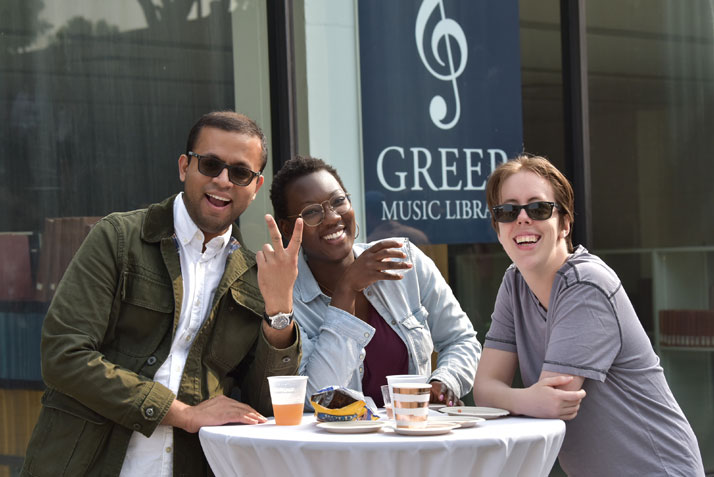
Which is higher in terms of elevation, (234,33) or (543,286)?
(234,33)

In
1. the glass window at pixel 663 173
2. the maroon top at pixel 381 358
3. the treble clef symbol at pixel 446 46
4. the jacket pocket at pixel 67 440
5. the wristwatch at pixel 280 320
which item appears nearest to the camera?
the jacket pocket at pixel 67 440

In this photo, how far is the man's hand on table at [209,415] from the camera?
2.73 meters

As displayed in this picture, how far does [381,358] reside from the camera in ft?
10.8

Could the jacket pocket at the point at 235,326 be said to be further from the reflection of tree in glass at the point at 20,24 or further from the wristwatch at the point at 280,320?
the reflection of tree in glass at the point at 20,24

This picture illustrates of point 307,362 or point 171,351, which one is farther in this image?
point 307,362

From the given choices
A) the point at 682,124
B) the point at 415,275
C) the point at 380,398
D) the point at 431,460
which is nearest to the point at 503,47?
the point at 682,124

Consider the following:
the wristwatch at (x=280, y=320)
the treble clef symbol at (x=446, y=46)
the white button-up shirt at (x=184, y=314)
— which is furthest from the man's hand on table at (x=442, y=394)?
the treble clef symbol at (x=446, y=46)

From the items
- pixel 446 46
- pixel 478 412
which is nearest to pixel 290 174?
pixel 478 412

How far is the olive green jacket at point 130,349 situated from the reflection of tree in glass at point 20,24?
51.9 inches

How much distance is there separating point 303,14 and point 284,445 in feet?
9.44

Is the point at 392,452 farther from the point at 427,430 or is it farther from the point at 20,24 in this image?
the point at 20,24

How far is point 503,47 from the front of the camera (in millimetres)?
5449

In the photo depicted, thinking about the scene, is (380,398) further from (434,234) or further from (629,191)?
(629,191)

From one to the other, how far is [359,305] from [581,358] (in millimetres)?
968
